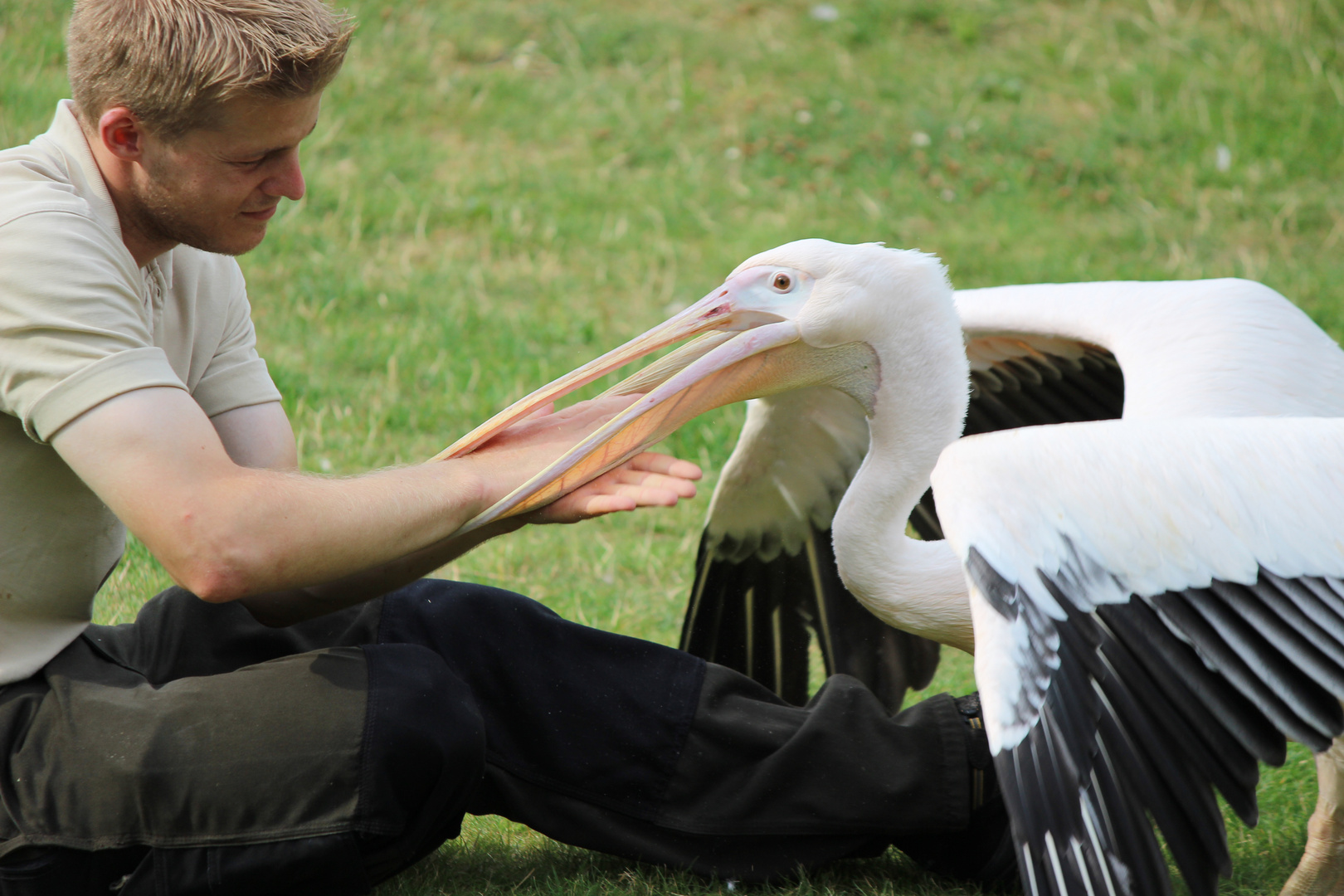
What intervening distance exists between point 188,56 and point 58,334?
1.77 ft

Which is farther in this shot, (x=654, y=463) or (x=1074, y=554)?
(x=654, y=463)

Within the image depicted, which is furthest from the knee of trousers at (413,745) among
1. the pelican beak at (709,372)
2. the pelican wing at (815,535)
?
the pelican wing at (815,535)

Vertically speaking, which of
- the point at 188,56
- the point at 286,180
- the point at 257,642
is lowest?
the point at 257,642

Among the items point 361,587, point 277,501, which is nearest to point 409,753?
point 361,587

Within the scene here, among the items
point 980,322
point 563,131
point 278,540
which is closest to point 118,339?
point 278,540

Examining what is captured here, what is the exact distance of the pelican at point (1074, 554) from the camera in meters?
2.15

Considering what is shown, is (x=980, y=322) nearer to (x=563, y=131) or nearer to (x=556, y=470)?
(x=556, y=470)

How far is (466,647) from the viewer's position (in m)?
2.87

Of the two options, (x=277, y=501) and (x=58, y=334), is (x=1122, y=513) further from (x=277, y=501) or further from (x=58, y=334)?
(x=58, y=334)

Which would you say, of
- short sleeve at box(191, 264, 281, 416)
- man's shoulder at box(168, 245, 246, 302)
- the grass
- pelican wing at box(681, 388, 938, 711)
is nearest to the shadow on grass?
pelican wing at box(681, 388, 938, 711)

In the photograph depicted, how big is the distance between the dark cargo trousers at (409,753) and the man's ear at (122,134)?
0.94 m

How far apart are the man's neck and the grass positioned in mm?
2285

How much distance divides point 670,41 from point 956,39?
1.91m

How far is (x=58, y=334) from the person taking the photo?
88.1 inches
